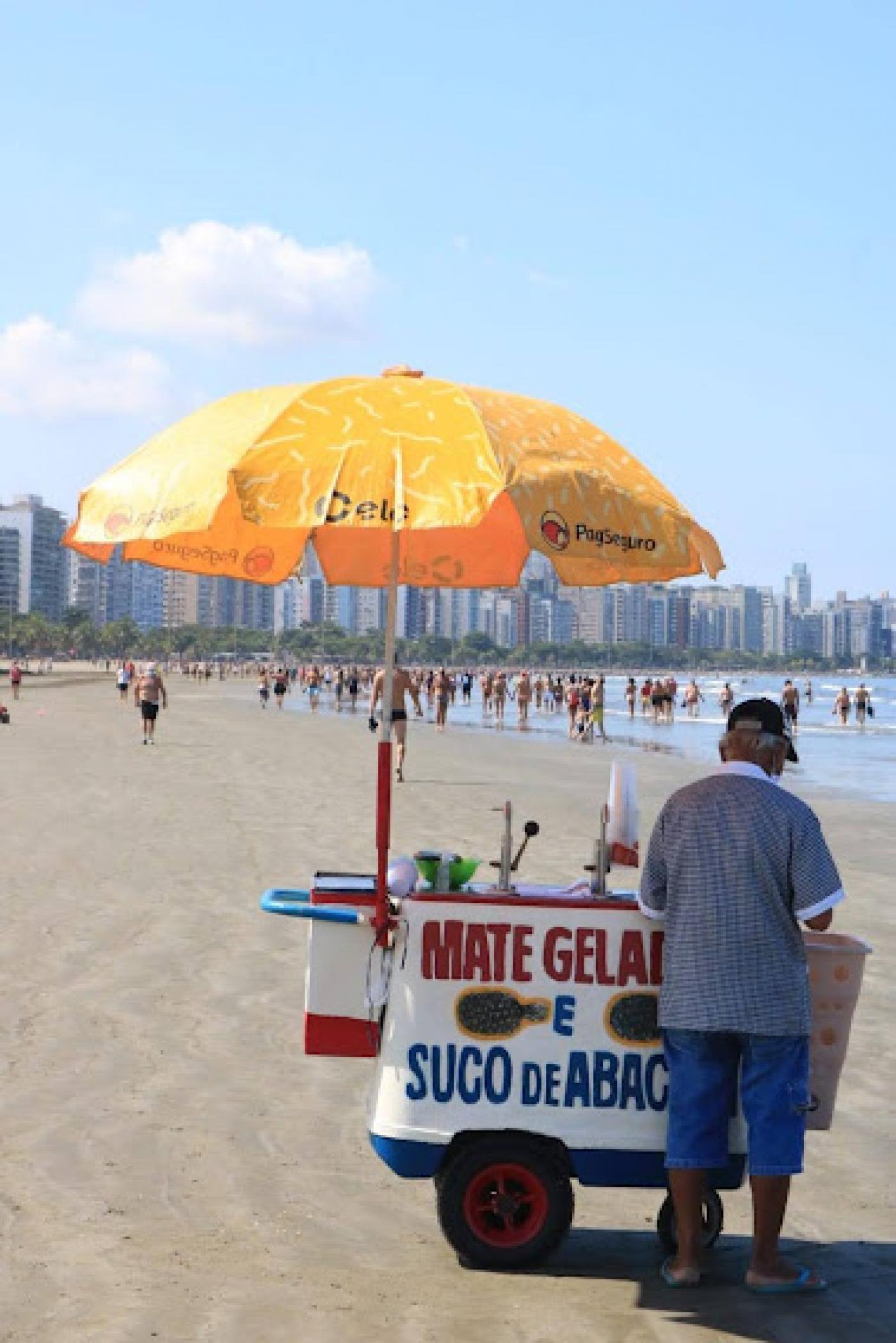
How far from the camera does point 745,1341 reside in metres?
4.17

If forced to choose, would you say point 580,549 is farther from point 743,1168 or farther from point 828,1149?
point 828,1149

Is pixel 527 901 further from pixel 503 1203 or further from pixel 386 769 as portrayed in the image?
pixel 503 1203

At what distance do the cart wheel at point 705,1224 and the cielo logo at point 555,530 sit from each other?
6.69 ft

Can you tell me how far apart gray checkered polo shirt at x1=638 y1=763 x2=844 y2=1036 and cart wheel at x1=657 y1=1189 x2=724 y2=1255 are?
0.79 meters

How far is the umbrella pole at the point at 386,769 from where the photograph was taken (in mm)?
4785

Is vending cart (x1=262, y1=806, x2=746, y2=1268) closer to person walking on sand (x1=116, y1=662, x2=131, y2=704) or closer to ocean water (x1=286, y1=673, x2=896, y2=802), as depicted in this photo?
ocean water (x1=286, y1=673, x2=896, y2=802)

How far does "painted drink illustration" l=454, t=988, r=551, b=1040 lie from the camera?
4.71 meters

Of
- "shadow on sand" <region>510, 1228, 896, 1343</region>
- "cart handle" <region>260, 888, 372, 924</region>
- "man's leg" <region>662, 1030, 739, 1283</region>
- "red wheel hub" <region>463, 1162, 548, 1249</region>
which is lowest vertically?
"shadow on sand" <region>510, 1228, 896, 1343</region>

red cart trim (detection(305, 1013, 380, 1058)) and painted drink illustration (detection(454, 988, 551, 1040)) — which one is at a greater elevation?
painted drink illustration (detection(454, 988, 551, 1040))

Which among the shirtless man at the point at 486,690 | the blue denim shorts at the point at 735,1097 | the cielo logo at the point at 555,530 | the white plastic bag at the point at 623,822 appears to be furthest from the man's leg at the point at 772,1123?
the shirtless man at the point at 486,690

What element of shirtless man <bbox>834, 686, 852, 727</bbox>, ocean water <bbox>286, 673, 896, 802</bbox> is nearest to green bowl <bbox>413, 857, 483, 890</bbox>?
ocean water <bbox>286, 673, 896, 802</bbox>

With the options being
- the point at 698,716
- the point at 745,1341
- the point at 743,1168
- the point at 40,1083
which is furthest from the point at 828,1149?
the point at 698,716

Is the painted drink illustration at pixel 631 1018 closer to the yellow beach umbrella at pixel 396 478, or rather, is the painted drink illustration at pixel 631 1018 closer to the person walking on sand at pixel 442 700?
the yellow beach umbrella at pixel 396 478

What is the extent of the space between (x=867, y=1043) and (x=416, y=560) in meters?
3.33
